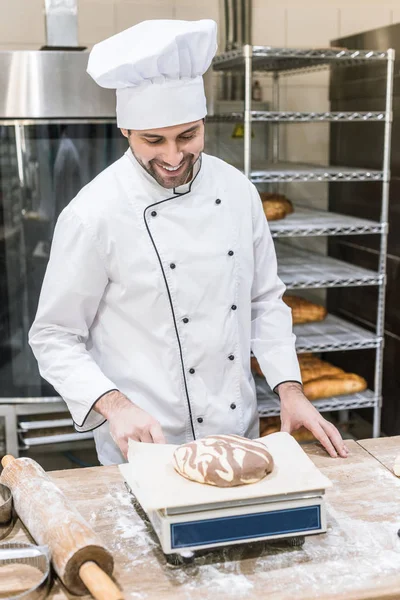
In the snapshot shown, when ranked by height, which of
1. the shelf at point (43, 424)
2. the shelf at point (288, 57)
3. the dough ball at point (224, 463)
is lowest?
the shelf at point (43, 424)

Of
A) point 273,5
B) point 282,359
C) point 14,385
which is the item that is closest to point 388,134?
point 273,5

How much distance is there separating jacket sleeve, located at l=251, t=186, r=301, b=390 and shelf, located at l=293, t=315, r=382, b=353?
2.60ft

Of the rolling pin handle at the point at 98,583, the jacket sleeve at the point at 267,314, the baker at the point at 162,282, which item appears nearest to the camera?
the rolling pin handle at the point at 98,583

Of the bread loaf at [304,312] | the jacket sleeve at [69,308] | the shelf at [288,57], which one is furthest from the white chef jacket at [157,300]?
the bread loaf at [304,312]

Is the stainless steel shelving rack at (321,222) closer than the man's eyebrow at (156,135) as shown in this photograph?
No

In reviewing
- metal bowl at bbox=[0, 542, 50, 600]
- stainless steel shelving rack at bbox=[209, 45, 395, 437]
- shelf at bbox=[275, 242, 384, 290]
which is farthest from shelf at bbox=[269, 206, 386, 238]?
metal bowl at bbox=[0, 542, 50, 600]

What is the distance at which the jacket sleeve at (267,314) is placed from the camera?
1643mm

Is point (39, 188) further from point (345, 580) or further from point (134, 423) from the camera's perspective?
point (345, 580)

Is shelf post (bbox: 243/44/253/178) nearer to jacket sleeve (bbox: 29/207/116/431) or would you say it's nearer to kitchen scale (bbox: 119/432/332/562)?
jacket sleeve (bbox: 29/207/116/431)

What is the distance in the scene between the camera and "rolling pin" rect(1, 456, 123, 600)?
98 centimetres

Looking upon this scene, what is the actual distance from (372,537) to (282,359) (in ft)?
1.81

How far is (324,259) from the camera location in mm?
2932

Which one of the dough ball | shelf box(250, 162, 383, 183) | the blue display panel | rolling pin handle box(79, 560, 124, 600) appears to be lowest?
rolling pin handle box(79, 560, 124, 600)

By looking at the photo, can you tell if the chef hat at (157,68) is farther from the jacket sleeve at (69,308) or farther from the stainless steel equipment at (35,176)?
the stainless steel equipment at (35,176)
